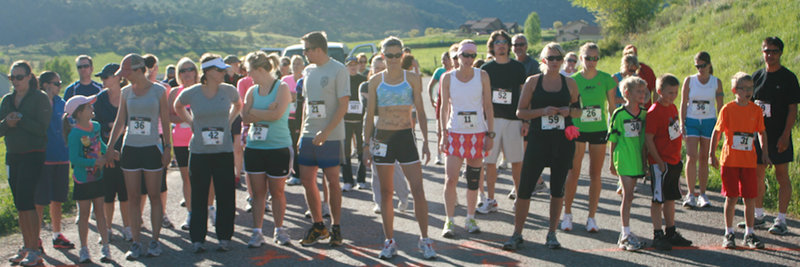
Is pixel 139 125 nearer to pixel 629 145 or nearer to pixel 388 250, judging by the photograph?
pixel 388 250

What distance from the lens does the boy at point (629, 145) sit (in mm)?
5793

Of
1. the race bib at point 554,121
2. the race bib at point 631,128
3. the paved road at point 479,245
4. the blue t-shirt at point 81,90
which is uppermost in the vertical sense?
the blue t-shirt at point 81,90

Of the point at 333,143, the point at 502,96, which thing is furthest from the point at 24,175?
the point at 502,96

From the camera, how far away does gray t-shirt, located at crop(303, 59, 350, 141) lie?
598cm

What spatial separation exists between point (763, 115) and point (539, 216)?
250 centimetres

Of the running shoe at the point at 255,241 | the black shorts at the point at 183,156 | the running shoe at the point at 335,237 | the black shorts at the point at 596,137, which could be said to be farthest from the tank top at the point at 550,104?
the black shorts at the point at 183,156

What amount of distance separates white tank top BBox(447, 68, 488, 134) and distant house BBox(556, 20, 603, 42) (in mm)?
147307

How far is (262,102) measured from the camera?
19.8 ft

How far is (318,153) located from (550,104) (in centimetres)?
218

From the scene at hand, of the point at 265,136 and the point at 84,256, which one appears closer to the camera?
the point at 84,256

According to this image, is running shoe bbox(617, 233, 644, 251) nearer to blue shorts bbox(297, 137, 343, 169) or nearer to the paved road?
the paved road

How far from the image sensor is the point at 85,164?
596 cm

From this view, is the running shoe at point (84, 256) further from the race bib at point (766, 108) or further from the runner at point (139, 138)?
the race bib at point (766, 108)

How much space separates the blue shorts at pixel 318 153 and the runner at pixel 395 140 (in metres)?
0.43
